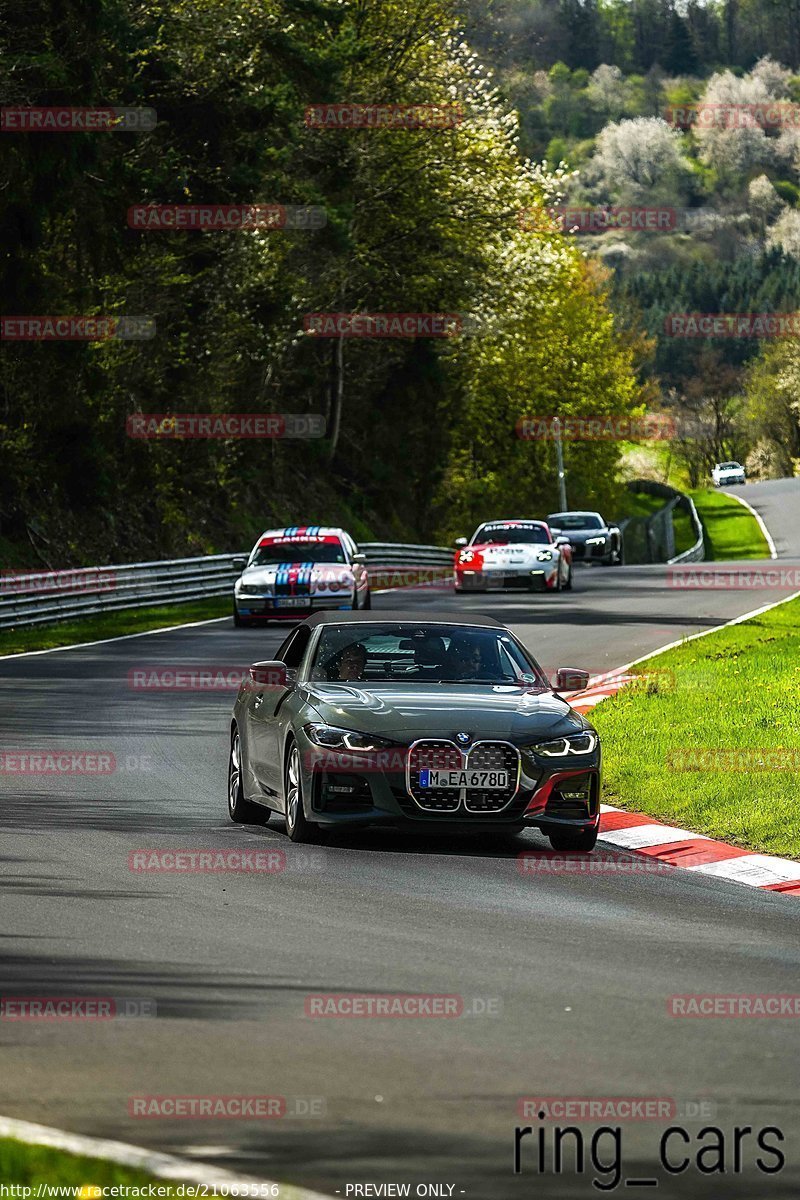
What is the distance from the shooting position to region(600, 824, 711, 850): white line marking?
12.7 meters

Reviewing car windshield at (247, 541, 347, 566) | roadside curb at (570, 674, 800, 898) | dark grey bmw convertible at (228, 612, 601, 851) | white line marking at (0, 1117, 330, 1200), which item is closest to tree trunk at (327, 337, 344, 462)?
car windshield at (247, 541, 347, 566)

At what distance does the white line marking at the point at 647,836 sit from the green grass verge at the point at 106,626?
16495mm

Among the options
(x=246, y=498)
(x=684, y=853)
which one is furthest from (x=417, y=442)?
(x=684, y=853)

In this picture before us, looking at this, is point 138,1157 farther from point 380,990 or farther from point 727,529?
point 727,529

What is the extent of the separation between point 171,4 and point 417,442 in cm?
2366

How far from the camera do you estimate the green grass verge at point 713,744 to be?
43.6ft

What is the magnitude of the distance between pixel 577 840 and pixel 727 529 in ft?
262

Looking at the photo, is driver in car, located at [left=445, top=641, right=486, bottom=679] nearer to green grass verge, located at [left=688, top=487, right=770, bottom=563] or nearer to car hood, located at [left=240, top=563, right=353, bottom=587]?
car hood, located at [left=240, top=563, right=353, bottom=587]

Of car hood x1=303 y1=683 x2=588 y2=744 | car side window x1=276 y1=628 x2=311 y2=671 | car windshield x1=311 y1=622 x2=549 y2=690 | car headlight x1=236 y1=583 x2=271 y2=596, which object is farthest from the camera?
car headlight x1=236 y1=583 x2=271 y2=596

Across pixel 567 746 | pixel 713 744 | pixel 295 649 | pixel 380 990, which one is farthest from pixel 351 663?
pixel 380 990

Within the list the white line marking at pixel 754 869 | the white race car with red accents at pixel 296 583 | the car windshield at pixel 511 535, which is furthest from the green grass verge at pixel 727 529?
the white line marking at pixel 754 869

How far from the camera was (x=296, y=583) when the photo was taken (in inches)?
1253

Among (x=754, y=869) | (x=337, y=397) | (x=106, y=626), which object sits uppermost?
(x=337, y=397)

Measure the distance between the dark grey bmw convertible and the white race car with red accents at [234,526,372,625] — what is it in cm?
1857
